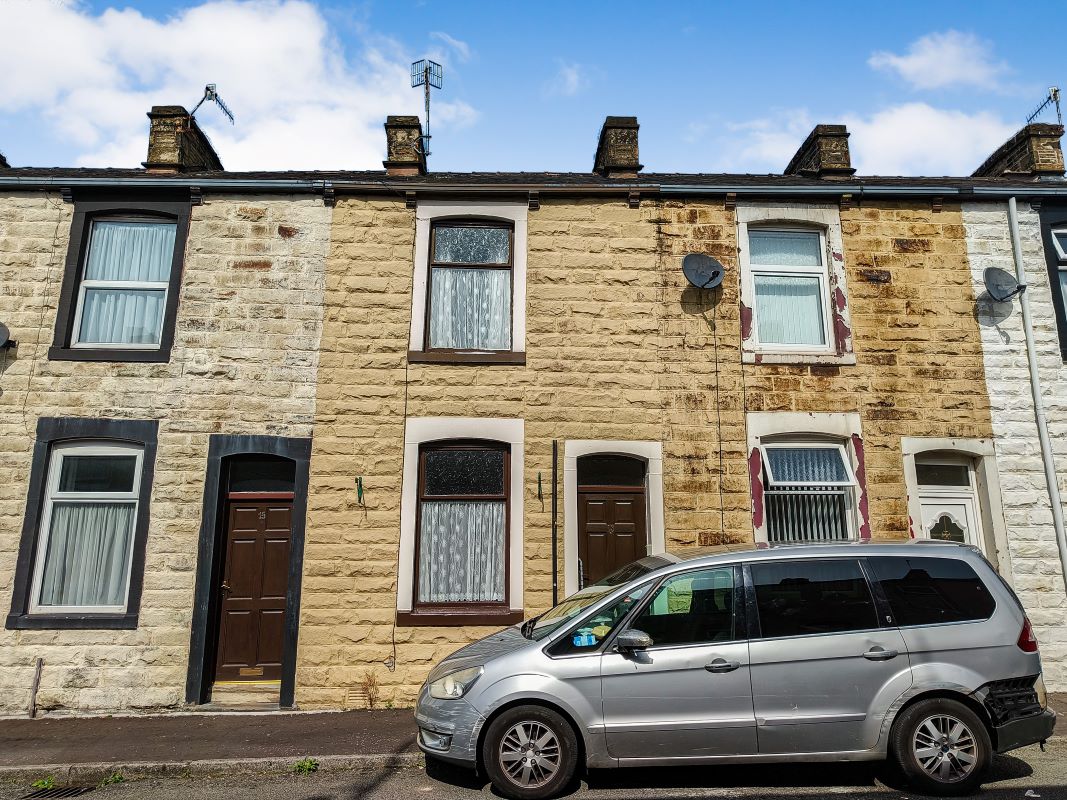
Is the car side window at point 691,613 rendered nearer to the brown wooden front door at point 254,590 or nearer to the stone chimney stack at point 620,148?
the brown wooden front door at point 254,590

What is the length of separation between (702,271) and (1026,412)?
437 cm

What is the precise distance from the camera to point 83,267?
360 inches

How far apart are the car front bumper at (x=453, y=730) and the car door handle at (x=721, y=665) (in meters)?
1.69

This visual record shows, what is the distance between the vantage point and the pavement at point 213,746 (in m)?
6.02

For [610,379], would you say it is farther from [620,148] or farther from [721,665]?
[721,665]

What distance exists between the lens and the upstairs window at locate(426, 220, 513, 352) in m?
9.20

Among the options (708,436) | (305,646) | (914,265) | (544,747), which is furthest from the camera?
(914,265)

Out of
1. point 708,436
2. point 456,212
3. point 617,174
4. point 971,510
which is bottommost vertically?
point 971,510

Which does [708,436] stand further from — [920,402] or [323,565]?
[323,565]

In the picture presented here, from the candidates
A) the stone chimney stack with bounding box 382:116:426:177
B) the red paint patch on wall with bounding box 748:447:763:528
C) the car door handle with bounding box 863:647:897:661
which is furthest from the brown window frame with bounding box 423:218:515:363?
the car door handle with bounding box 863:647:897:661

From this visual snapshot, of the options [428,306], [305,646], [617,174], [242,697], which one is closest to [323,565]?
[305,646]

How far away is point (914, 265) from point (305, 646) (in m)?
8.84

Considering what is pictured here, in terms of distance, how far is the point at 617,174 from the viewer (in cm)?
994

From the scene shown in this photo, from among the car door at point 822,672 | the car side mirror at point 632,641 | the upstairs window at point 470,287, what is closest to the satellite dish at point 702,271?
the upstairs window at point 470,287
